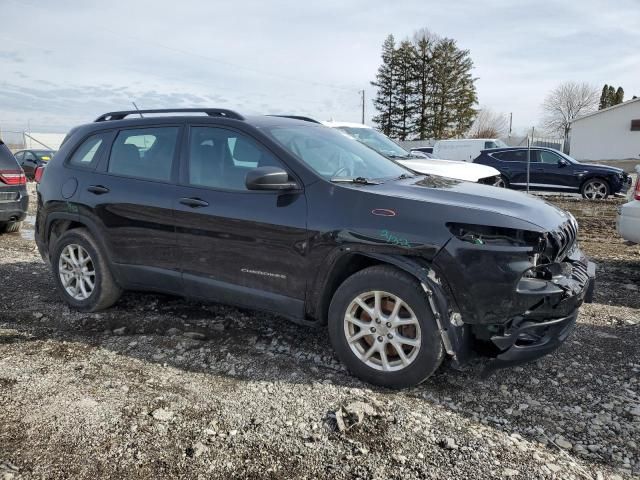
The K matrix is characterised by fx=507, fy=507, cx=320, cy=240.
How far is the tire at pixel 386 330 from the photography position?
3043 mm

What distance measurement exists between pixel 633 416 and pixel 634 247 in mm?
5513

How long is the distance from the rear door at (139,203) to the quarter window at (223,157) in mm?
208

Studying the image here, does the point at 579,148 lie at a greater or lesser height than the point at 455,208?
greater

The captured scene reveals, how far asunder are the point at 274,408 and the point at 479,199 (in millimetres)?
1842

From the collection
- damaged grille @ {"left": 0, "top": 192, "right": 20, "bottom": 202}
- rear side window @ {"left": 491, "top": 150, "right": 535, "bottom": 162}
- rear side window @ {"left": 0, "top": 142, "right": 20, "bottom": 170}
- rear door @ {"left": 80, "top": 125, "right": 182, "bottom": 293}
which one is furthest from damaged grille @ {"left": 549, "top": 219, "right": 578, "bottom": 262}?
rear side window @ {"left": 491, "top": 150, "right": 535, "bottom": 162}

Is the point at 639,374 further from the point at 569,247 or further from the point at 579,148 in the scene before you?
the point at 579,148

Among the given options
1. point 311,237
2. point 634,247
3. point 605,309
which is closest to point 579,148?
point 634,247

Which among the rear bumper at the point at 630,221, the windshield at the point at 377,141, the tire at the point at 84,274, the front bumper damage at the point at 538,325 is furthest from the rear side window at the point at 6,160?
the rear bumper at the point at 630,221

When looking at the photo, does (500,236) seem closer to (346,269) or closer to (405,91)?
(346,269)

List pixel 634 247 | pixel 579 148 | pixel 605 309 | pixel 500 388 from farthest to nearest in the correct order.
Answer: pixel 579 148 → pixel 634 247 → pixel 605 309 → pixel 500 388

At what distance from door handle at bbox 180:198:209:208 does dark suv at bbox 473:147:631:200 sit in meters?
12.8

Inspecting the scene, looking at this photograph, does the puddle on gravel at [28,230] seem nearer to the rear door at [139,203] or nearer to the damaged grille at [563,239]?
the rear door at [139,203]

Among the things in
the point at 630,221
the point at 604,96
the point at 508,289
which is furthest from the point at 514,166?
the point at 604,96

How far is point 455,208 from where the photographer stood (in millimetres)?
3082
